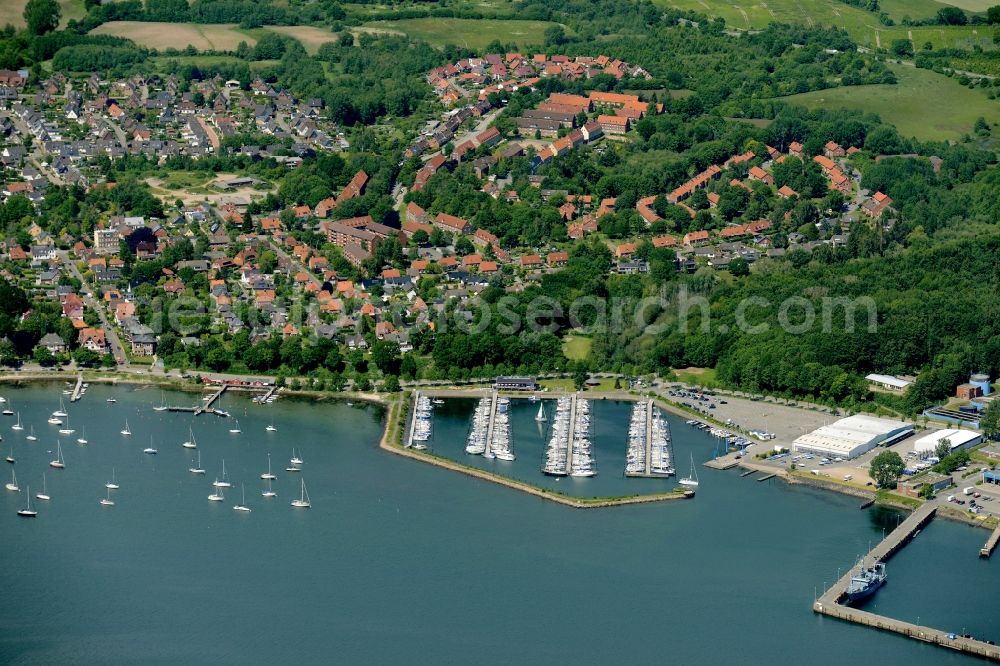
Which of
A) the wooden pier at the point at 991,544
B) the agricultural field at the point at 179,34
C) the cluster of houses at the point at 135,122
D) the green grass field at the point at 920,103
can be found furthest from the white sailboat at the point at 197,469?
the agricultural field at the point at 179,34

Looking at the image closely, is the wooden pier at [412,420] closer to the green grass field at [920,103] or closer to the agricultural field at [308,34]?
the green grass field at [920,103]

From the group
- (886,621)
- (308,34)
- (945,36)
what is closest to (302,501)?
(886,621)

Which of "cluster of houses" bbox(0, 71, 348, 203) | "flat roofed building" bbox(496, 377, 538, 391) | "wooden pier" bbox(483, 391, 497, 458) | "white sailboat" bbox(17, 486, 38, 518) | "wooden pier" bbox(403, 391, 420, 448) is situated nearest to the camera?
"white sailboat" bbox(17, 486, 38, 518)

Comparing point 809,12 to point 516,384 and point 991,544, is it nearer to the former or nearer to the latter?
point 516,384

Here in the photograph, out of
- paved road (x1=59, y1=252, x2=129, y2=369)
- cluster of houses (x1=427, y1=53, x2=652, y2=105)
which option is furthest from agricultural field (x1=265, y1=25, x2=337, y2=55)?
paved road (x1=59, y1=252, x2=129, y2=369)

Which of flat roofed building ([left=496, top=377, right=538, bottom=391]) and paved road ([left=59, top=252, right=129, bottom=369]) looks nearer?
flat roofed building ([left=496, top=377, right=538, bottom=391])

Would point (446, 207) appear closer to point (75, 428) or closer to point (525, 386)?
point (525, 386)

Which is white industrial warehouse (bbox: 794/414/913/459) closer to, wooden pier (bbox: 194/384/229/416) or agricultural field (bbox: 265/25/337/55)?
wooden pier (bbox: 194/384/229/416)
